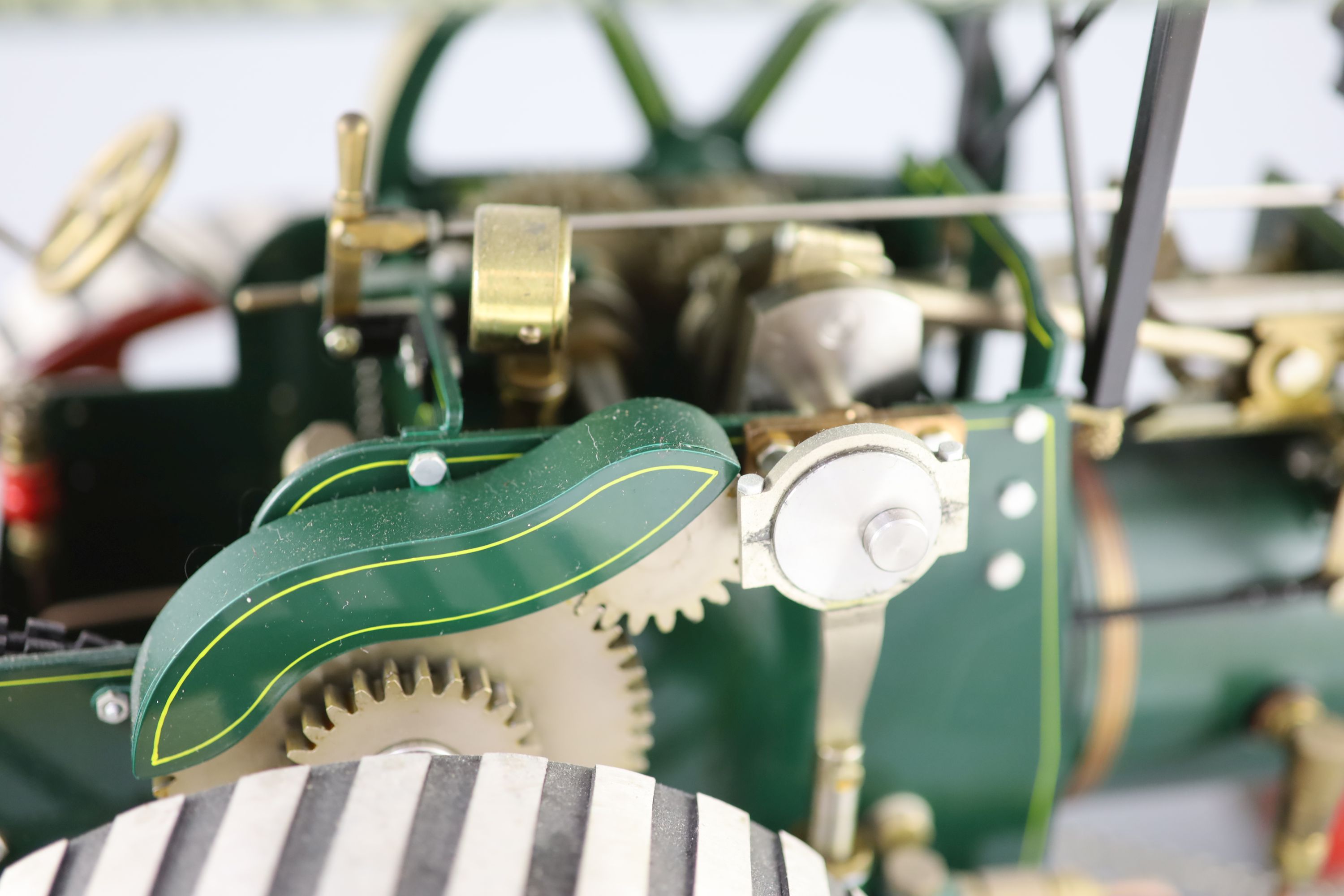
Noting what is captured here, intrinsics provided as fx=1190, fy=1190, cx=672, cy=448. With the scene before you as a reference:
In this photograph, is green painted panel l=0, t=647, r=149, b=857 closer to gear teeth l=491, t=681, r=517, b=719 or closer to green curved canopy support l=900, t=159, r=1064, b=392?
gear teeth l=491, t=681, r=517, b=719

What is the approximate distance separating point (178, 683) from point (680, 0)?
0.61 meters

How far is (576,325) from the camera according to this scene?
1.36 metres

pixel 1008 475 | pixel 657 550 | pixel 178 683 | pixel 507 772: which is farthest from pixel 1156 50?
pixel 178 683

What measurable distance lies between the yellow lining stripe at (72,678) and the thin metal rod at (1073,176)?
3.11 ft

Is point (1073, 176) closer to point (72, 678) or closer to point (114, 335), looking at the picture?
point (72, 678)

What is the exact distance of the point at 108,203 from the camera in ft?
5.30

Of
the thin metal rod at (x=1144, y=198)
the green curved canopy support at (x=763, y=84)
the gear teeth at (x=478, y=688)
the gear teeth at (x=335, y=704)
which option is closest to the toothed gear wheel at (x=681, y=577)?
the gear teeth at (x=478, y=688)

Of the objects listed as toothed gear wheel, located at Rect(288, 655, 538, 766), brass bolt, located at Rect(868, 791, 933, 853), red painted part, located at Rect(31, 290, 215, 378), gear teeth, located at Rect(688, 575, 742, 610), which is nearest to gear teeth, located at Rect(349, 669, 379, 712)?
toothed gear wheel, located at Rect(288, 655, 538, 766)

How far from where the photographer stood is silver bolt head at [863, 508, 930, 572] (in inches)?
35.9

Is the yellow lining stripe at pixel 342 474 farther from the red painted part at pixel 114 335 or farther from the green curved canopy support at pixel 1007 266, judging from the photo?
the red painted part at pixel 114 335

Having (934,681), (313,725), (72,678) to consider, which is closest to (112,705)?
(72,678)

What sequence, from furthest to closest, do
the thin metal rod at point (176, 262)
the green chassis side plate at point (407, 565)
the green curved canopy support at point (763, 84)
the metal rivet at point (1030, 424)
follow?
the green curved canopy support at point (763, 84)
the thin metal rod at point (176, 262)
the metal rivet at point (1030, 424)
the green chassis side plate at point (407, 565)

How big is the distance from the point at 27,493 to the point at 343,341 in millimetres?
607

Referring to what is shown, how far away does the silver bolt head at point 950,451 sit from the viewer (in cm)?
94
